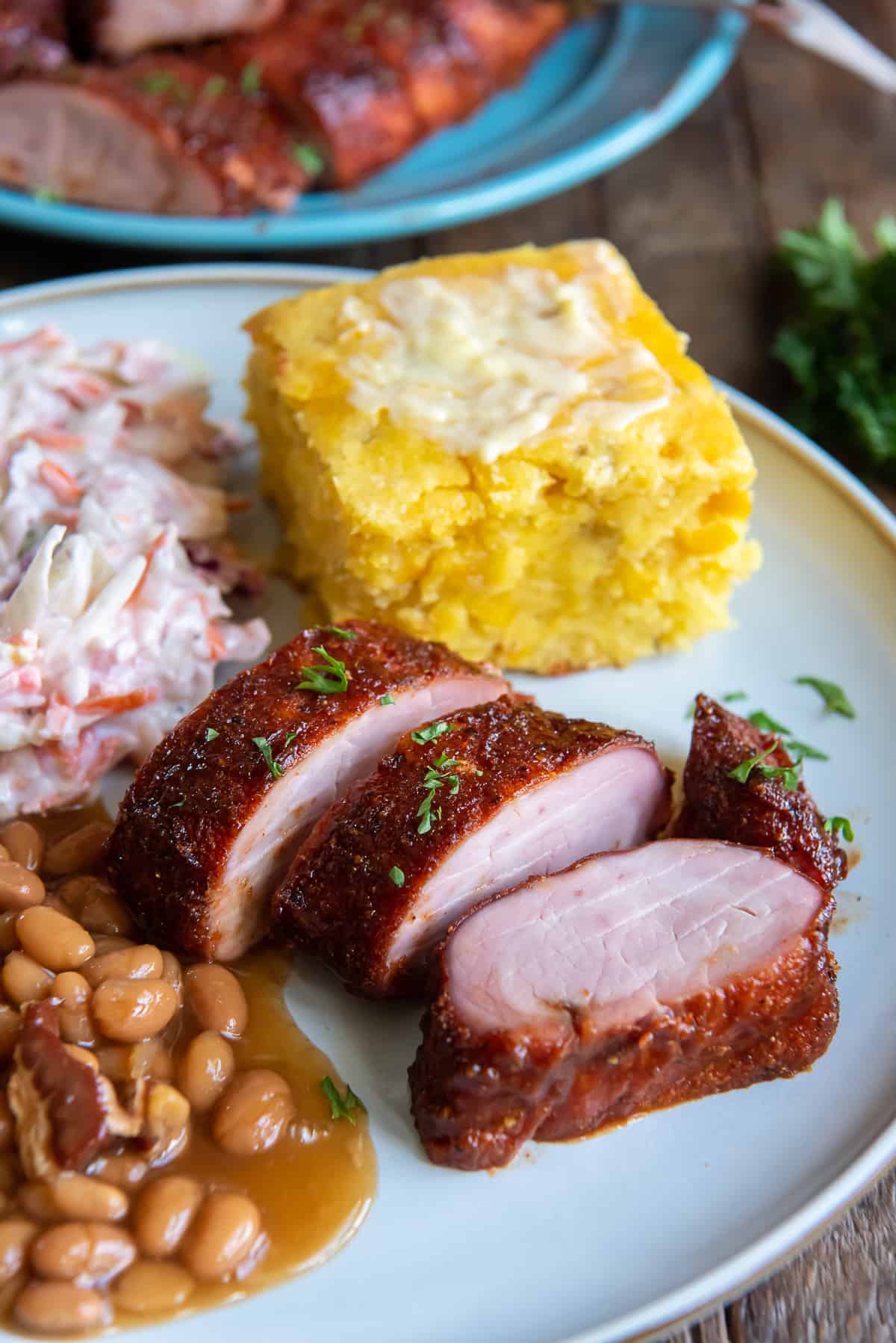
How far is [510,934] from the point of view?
2.97 metres

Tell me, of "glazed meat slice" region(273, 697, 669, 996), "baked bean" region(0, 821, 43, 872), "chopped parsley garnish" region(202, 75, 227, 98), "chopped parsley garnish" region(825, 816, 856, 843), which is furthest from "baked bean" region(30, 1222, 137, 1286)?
"chopped parsley garnish" region(202, 75, 227, 98)

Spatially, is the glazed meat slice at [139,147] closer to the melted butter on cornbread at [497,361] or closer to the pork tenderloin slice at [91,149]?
the pork tenderloin slice at [91,149]

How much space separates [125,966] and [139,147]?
3389 mm

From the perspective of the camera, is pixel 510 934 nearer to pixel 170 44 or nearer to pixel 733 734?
pixel 733 734

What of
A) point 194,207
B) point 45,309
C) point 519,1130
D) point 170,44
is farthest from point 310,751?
point 170,44

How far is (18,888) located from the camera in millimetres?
3080

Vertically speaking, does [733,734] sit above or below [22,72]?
below

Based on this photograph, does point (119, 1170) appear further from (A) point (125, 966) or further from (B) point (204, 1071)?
(A) point (125, 966)

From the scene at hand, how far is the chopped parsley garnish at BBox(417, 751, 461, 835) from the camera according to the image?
3064 mm

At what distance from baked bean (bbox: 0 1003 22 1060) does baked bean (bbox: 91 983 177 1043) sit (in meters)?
0.16

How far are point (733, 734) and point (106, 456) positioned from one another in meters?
2.00

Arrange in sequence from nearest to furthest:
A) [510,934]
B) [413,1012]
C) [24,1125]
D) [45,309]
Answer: [24,1125] < [510,934] < [413,1012] < [45,309]

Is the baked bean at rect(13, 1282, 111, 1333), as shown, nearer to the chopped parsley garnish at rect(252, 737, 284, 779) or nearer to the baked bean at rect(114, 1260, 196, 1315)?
the baked bean at rect(114, 1260, 196, 1315)

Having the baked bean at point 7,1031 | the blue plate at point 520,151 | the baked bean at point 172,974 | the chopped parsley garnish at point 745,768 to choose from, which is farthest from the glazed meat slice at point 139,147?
the baked bean at point 7,1031
